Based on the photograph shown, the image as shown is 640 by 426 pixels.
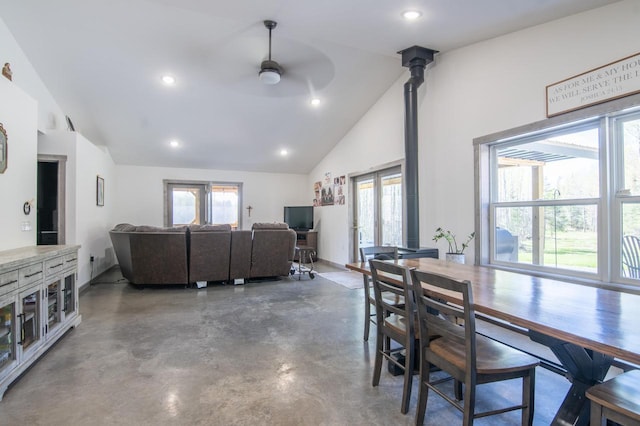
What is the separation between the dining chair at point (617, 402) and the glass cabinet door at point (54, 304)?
386 centimetres

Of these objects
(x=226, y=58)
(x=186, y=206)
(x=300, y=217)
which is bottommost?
(x=300, y=217)

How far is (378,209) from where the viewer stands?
6078 millimetres

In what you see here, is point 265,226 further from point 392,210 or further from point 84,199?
point 84,199

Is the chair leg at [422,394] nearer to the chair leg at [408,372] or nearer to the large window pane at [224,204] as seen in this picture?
the chair leg at [408,372]

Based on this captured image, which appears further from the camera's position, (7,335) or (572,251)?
(572,251)

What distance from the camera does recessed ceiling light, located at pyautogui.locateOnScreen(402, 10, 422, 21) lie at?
3.15 metres

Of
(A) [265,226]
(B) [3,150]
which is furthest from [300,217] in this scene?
(B) [3,150]

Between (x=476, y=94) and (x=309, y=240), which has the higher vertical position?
(x=476, y=94)

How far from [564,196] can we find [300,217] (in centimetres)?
605

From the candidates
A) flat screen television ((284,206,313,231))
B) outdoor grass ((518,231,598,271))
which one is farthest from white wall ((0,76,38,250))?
flat screen television ((284,206,313,231))

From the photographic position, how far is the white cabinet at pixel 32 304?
228cm

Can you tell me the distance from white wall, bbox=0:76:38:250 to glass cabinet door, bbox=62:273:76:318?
56 cm

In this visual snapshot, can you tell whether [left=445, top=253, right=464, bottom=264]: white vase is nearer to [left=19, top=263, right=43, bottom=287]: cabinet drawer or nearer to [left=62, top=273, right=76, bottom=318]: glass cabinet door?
[left=19, top=263, right=43, bottom=287]: cabinet drawer

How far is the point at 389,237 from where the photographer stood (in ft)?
19.0
